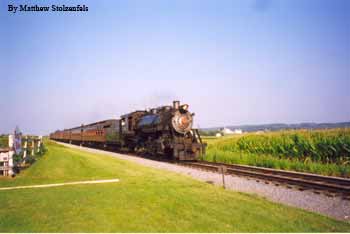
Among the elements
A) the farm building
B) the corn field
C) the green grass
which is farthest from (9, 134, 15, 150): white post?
the corn field

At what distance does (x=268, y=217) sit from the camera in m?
7.83

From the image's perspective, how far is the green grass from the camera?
701 cm

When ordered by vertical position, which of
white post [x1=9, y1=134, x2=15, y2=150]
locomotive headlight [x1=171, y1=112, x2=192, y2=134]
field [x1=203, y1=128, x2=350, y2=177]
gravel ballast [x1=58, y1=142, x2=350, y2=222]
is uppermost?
locomotive headlight [x1=171, y1=112, x2=192, y2=134]

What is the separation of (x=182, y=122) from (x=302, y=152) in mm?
7655

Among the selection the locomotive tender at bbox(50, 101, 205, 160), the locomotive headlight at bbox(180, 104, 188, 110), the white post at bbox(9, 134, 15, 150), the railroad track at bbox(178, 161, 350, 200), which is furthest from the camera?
the locomotive headlight at bbox(180, 104, 188, 110)

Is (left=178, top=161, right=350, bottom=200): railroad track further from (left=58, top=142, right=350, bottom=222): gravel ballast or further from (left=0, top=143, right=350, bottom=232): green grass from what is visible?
(left=0, top=143, right=350, bottom=232): green grass

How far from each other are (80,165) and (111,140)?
665 inches

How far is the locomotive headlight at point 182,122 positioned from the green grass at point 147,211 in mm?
10582

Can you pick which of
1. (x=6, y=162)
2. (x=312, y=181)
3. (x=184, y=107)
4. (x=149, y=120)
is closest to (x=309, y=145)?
(x=312, y=181)

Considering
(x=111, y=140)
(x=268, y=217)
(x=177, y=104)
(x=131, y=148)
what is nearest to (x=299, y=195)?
(x=268, y=217)

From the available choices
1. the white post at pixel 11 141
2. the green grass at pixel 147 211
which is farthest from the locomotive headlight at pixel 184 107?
the green grass at pixel 147 211

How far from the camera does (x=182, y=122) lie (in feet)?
74.9

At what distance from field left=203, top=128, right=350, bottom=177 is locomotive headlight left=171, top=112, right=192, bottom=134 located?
2.78 meters

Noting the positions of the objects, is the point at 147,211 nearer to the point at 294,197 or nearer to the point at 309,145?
the point at 294,197
